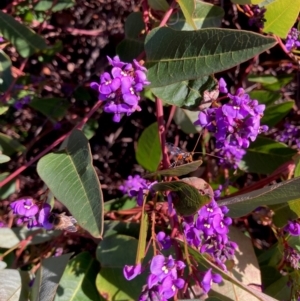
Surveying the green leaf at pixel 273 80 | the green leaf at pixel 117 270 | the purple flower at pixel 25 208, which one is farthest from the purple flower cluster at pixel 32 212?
the green leaf at pixel 273 80

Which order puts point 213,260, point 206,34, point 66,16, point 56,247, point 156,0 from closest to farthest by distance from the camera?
point 206,34
point 213,260
point 156,0
point 56,247
point 66,16

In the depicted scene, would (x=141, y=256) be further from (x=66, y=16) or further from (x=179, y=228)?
(x=66, y=16)

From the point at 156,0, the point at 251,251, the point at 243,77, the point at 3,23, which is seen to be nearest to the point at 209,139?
the point at 243,77

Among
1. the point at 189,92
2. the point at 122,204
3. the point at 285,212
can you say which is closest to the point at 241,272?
the point at 285,212

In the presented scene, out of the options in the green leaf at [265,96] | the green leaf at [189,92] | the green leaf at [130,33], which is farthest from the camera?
the green leaf at [265,96]

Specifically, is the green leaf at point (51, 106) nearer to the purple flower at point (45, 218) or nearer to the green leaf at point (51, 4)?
the green leaf at point (51, 4)

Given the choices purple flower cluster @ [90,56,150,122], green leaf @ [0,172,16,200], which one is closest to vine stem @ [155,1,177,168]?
purple flower cluster @ [90,56,150,122]
